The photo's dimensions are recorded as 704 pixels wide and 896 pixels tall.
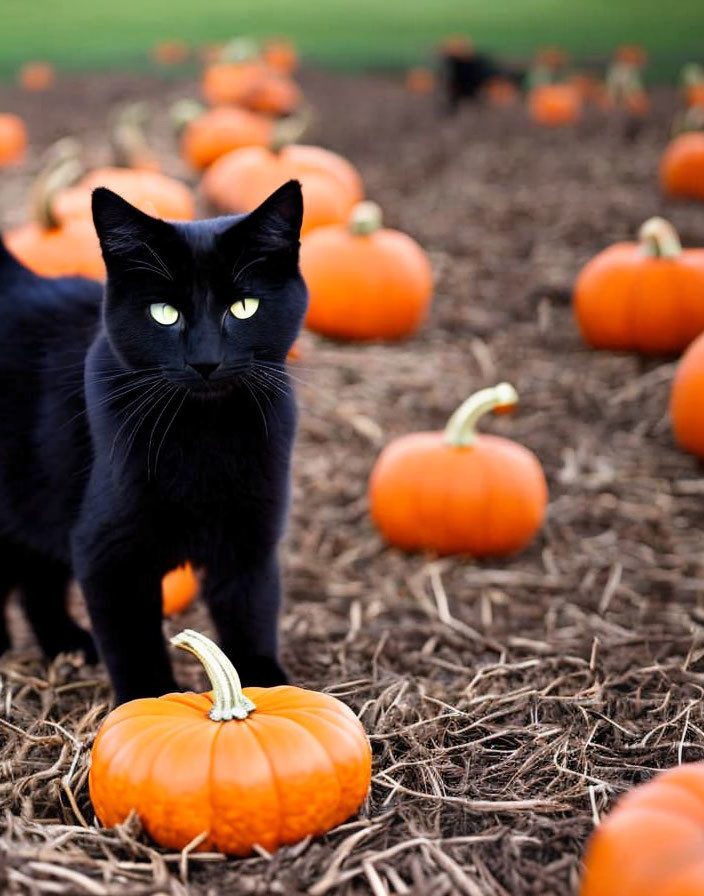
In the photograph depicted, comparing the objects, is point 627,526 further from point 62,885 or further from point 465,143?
point 465,143

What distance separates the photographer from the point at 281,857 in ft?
6.06

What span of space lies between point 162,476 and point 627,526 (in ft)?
6.91

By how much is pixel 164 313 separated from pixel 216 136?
733 cm

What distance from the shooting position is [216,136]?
29.8 feet

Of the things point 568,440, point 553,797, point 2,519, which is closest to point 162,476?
point 2,519

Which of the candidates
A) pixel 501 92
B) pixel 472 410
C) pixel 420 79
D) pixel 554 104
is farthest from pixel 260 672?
pixel 420 79

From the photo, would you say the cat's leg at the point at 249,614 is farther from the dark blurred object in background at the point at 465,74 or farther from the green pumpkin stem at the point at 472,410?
the dark blurred object in background at the point at 465,74

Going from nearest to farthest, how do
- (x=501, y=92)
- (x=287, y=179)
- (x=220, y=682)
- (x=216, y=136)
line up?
(x=220, y=682)
(x=287, y=179)
(x=216, y=136)
(x=501, y=92)

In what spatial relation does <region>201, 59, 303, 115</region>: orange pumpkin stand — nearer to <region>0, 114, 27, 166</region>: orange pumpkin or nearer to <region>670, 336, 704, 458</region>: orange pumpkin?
<region>0, 114, 27, 166</region>: orange pumpkin

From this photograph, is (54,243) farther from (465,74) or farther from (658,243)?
(465,74)

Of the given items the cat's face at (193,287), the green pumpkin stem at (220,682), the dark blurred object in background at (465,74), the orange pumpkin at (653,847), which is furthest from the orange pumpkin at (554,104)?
the orange pumpkin at (653,847)

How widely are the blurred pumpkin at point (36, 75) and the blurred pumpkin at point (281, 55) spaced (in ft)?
10.7

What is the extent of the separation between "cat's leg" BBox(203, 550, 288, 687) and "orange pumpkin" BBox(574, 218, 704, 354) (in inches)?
113

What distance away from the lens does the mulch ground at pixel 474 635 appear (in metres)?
1.88
